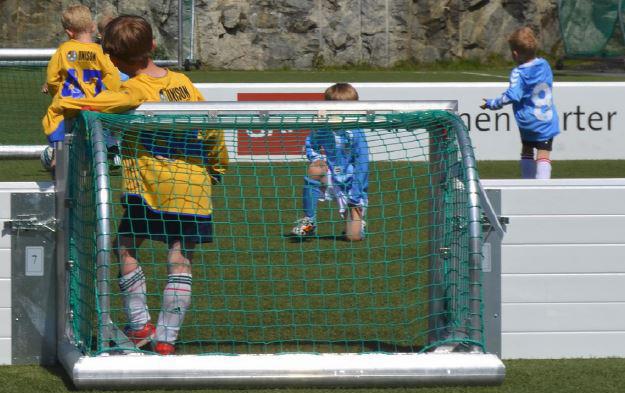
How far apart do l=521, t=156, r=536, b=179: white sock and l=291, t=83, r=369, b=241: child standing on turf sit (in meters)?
2.25

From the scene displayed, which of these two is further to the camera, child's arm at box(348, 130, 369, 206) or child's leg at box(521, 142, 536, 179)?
child's leg at box(521, 142, 536, 179)

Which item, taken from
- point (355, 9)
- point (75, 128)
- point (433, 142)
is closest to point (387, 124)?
point (433, 142)

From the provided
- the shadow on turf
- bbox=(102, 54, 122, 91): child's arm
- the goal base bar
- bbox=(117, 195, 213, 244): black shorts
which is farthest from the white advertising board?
the goal base bar

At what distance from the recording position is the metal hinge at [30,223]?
16.5ft

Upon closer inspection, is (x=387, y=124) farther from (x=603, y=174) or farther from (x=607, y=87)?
(x=607, y=87)

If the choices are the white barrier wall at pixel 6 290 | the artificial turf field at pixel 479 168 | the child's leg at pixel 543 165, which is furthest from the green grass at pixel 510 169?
the white barrier wall at pixel 6 290

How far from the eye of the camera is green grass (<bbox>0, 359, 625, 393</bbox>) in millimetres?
4691

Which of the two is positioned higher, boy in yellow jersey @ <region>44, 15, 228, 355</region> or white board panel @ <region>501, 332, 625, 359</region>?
boy in yellow jersey @ <region>44, 15, 228, 355</region>

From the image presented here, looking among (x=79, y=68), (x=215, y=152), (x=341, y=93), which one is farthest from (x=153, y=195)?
(x=341, y=93)

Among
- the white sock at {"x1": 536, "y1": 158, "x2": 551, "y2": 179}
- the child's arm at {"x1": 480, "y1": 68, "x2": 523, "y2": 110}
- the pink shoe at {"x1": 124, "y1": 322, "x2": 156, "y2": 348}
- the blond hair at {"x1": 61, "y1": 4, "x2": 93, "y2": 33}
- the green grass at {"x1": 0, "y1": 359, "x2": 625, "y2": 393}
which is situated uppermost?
the blond hair at {"x1": 61, "y1": 4, "x2": 93, "y2": 33}

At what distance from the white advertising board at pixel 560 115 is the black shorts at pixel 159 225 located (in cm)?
781

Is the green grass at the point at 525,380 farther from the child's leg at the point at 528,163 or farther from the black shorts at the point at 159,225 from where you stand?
the child's leg at the point at 528,163

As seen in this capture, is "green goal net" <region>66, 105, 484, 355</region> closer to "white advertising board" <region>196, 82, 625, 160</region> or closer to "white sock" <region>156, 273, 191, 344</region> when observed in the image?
"white sock" <region>156, 273, 191, 344</region>

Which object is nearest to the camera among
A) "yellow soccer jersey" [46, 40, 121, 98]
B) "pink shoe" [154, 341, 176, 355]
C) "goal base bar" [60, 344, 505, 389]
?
"goal base bar" [60, 344, 505, 389]
